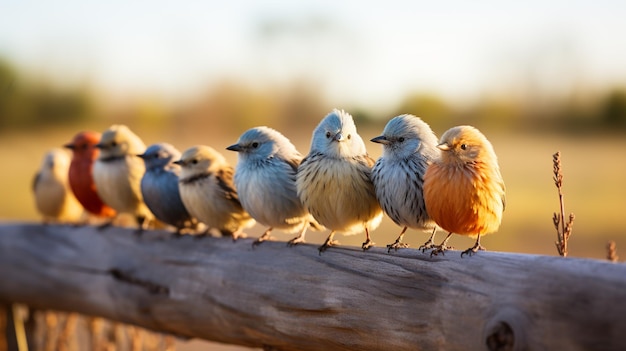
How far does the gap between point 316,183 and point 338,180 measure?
11 centimetres

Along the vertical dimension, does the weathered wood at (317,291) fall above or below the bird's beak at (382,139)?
below

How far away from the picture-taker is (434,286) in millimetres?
2863

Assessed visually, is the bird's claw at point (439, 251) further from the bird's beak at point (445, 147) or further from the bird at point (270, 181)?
the bird at point (270, 181)

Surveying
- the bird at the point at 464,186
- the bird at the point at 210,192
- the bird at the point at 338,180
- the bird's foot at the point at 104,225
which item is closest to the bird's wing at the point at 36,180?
the bird's foot at the point at 104,225

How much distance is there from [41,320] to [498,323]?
3.86 metres

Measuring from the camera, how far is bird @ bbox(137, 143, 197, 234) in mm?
4496

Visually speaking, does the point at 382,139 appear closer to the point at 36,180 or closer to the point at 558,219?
the point at 558,219

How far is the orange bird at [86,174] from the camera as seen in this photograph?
5289mm

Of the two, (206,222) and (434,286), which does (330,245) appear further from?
(206,222)

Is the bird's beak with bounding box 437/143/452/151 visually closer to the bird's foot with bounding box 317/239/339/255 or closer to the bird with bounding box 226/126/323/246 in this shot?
the bird's foot with bounding box 317/239/339/255

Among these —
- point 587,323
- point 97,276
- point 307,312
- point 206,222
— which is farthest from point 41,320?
point 587,323

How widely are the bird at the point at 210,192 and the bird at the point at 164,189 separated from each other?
6.1 inches

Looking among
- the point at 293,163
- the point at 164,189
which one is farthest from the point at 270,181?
the point at 164,189

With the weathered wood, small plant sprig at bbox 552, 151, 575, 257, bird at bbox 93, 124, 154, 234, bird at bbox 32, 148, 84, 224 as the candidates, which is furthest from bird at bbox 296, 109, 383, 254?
bird at bbox 32, 148, 84, 224
